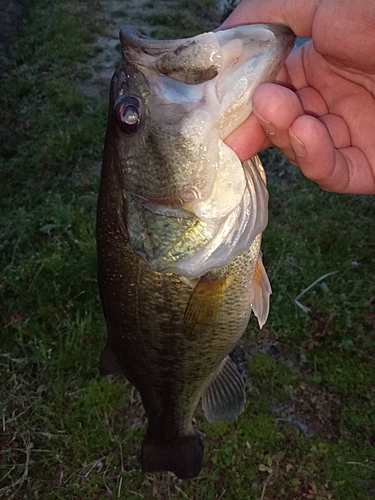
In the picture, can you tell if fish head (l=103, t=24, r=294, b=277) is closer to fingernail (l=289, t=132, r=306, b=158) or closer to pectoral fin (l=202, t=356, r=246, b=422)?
fingernail (l=289, t=132, r=306, b=158)

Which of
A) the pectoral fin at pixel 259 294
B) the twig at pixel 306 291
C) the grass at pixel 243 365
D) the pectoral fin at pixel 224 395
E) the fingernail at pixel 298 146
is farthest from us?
the twig at pixel 306 291

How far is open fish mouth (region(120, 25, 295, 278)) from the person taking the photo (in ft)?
4.05

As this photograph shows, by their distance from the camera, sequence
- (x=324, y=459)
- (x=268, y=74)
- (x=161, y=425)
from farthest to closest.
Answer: (x=324, y=459)
(x=161, y=425)
(x=268, y=74)

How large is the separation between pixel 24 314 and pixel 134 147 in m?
2.18

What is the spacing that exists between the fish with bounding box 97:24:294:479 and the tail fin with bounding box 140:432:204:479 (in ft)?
1.22

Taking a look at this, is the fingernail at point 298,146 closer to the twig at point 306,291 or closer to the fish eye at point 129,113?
the fish eye at point 129,113

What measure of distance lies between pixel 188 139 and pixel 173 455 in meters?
1.45

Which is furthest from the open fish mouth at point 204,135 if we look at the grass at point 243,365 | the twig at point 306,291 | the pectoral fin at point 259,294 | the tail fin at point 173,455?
the twig at point 306,291

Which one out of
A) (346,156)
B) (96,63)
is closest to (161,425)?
(346,156)

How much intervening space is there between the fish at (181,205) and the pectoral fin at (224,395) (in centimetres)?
20

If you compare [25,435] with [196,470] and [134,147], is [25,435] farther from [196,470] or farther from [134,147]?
[134,147]

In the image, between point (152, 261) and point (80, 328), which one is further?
point (80, 328)

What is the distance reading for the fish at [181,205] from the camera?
1.26 m

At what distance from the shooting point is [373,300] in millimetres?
3166
